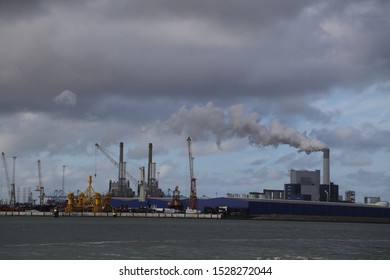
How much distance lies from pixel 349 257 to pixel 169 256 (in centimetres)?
1754

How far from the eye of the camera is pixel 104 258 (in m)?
56.8

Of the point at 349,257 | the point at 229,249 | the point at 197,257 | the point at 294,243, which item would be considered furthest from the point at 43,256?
the point at 294,243

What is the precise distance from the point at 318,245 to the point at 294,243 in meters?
3.06

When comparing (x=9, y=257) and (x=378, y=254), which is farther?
(x=378, y=254)

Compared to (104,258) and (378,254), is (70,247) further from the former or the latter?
(378,254)

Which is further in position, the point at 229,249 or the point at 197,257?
the point at 229,249

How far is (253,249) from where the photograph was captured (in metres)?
68.6
